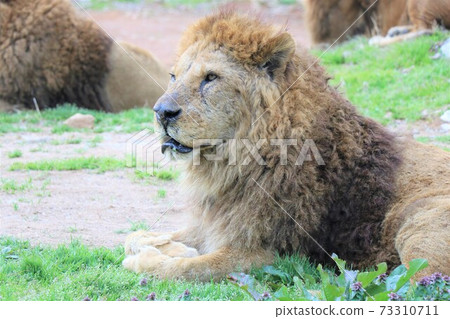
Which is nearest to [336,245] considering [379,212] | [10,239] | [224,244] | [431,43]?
[379,212]

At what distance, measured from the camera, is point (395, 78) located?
10516 millimetres

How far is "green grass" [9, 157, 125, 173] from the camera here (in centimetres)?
822

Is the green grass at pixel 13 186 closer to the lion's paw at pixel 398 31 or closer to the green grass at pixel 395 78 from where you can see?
the green grass at pixel 395 78

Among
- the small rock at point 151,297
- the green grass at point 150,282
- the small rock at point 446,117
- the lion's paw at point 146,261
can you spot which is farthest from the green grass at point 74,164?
the small rock at point 151,297

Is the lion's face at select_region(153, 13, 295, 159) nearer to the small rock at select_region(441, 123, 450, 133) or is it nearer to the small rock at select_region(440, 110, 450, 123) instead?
the small rock at select_region(441, 123, 450, 133)

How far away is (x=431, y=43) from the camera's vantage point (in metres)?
11.0

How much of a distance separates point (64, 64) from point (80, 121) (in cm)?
113

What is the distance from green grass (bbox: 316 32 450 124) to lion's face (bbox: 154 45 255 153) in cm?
424

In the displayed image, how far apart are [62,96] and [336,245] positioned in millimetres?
6582

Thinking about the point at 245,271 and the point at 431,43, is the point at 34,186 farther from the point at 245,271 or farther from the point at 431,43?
the point at 431,43

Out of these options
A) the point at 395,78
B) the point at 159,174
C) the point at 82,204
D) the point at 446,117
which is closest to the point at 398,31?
the point at 395,78

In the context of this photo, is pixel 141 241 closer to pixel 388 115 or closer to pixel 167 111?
pixel 167 111

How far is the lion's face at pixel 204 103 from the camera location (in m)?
5.37

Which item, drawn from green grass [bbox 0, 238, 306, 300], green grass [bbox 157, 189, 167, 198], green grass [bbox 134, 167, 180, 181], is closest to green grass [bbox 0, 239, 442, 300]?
green grass [bbox 0, 238, 306, 300]
